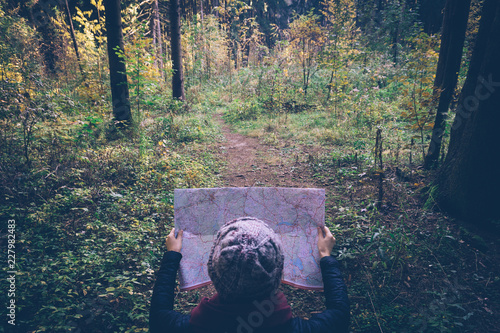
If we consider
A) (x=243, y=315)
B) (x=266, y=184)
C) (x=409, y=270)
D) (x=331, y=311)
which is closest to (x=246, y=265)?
(x=243, y=315)

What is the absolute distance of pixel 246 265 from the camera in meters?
1.14

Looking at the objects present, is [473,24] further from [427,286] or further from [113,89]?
[113,89]

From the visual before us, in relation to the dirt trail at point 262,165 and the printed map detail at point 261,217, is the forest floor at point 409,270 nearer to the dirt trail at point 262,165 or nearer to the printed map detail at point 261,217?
the printed map detail at point 261,217

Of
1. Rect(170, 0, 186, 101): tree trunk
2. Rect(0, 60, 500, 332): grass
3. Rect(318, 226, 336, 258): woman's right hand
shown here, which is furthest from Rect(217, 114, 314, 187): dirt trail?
Rect(170, 0, 186, 101): tree trunk

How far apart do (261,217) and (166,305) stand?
93cm

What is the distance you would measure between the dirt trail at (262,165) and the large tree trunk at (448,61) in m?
2.19

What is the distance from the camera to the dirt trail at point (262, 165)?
524cm

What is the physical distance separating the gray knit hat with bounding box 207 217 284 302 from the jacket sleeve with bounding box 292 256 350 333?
0.29m

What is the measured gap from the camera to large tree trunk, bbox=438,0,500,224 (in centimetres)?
285

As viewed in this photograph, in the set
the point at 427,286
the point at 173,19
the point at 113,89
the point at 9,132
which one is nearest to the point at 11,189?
the point at 9,132

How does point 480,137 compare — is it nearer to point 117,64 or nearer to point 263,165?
point 263,165

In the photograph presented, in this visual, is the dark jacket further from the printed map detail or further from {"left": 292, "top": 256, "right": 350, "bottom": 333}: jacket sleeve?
the printed map detail

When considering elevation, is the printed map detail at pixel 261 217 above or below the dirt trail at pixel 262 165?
above

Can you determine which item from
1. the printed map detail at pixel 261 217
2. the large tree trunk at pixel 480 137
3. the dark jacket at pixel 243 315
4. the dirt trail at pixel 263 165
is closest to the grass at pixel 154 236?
the dirt trail at pixel 263 165
